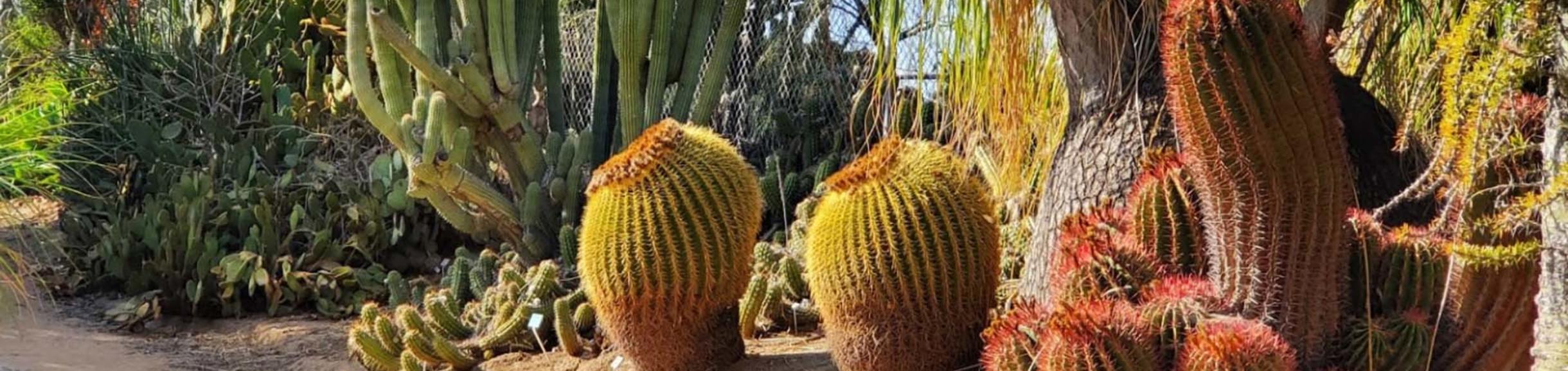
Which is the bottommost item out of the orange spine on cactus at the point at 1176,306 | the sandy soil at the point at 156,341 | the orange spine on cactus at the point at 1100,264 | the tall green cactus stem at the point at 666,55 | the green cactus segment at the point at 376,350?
the sandy soil at the point at 156,341

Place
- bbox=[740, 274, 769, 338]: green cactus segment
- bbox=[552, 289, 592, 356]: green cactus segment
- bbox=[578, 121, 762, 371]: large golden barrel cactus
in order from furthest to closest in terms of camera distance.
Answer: bbox=[552, 289, 592, 356]: green cactus segment, bbox=[740, 274, 769, 338]: green cactus segment, bbox=[578, 121, 762, 371]: large golden barrel cactus

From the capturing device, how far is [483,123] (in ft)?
22.5

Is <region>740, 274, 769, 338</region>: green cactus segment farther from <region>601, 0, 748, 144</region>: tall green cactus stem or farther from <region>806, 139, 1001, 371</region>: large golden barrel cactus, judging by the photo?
<region>601, 0, 748, 144</region>: tall green cactus stem

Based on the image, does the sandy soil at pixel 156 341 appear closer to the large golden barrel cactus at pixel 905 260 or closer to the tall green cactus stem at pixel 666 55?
the tall green cactus stem at pixel 666 55

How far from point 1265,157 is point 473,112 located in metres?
4.74

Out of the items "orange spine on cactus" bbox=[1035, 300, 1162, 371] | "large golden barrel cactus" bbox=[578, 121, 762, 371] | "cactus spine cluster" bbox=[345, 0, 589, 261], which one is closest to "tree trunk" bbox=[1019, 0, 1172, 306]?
"orange spine on cactus" bbox=[1035, 300, 1162, 371]

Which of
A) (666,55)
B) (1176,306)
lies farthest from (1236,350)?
(666,55)

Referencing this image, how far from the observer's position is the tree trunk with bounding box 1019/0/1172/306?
3.44 m

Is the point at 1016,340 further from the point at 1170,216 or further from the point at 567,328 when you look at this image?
the point at 567,328

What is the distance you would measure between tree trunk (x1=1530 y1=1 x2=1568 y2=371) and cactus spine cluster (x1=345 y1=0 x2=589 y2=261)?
4.87 metres

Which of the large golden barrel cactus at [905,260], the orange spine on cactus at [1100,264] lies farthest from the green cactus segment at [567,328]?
the orange spine on cactus at [1100,264]

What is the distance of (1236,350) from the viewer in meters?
2.48

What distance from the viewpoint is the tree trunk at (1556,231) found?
2080mm

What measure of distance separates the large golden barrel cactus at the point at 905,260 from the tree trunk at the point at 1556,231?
1532 mm
